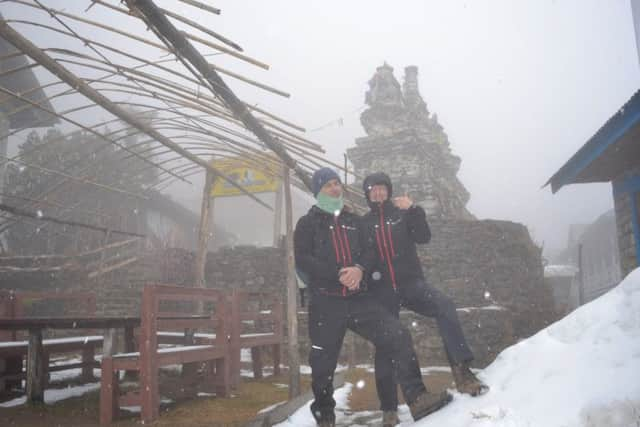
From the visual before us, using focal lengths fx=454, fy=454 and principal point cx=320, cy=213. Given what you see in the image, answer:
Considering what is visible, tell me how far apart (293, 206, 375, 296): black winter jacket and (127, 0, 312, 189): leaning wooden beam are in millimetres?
1744

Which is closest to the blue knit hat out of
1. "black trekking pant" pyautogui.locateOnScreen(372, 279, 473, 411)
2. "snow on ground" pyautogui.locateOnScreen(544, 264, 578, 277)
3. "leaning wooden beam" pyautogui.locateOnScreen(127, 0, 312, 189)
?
"black trekking pant" pyautogui.locateOnScreen(372, 279, 473, 411)

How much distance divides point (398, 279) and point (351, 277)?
1.50 ft

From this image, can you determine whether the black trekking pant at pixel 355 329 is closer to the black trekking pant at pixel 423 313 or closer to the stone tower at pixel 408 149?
the black trekking pant at pixel 423 313

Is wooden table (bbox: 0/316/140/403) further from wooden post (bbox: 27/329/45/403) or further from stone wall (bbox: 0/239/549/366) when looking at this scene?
stone wall (bbox: 0/239/549/366)

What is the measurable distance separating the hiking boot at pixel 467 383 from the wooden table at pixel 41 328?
3.36 metres

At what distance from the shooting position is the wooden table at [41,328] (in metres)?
4.42

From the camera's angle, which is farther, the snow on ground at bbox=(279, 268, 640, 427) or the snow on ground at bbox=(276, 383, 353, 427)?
the snow on ground at bbox=(276, 383, 353, 427)

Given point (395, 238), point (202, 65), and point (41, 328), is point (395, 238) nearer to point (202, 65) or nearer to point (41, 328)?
point (202, 65)

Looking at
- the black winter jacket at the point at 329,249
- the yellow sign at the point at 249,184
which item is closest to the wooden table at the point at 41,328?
the black winter jacket at the point at 329,249

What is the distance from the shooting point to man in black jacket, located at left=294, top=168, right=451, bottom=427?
3.15 metres

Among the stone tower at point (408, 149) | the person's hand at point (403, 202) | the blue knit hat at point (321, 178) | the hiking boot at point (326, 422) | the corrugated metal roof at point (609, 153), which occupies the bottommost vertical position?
the hiking boot at point (326, 422)

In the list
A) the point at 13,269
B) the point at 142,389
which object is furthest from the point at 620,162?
the point at 13,269

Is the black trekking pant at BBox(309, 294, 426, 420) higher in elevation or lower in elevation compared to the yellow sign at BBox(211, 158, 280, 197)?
lower

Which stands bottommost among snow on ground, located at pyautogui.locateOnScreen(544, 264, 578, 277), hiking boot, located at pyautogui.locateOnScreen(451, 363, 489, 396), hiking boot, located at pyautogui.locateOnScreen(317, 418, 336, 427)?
snow on ground, located at pyautogui.locateOnScreen(544, 264, 578, 277)
